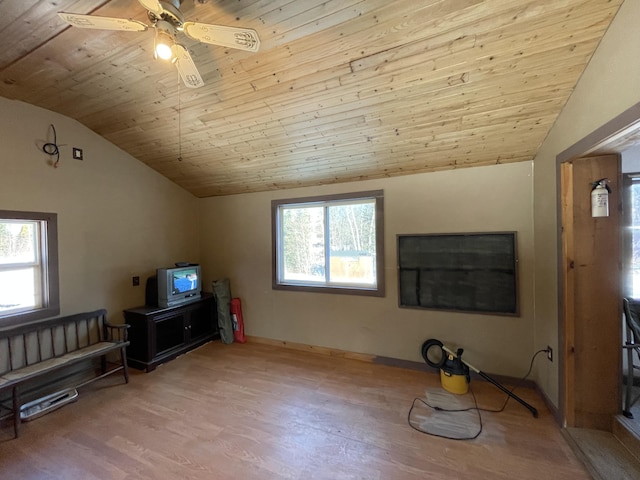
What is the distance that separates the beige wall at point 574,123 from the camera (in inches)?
55.7

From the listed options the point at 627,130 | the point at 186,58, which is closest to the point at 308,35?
the point at 186,58

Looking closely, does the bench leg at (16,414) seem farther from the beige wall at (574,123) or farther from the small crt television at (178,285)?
the beige wall at (574,123)

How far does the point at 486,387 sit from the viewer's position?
275 centimetres

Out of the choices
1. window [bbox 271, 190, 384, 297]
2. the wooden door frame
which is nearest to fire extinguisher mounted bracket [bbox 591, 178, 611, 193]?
the wooden door frame

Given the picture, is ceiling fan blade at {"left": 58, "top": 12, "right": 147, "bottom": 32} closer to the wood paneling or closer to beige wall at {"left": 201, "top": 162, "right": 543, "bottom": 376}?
beige wall at {"left": 201, "top": 162, "right": 543, "bottom": 376}

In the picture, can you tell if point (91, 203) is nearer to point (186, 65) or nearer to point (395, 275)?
point (186, 65)

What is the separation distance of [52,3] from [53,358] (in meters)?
2.95

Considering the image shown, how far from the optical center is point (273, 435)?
211 centimetres

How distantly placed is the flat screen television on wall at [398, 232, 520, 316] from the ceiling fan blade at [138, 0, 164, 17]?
2801 millimetres

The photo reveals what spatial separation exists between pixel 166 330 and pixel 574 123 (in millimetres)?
4587

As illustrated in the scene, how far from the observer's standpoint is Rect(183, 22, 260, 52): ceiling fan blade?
137cm

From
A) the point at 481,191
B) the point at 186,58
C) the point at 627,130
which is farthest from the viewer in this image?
the point at 481,191

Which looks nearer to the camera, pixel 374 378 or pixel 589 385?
pixel 589 385

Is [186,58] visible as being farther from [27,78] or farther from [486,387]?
[486,387]
